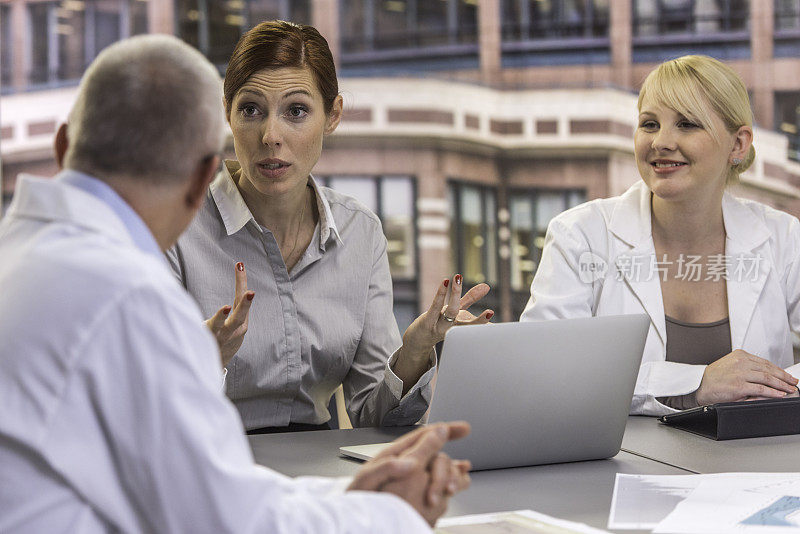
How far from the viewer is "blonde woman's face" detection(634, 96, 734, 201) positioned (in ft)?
8.80

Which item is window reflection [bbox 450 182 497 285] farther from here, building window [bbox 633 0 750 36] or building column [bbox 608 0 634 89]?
building window [bbox 633 0 750 36]

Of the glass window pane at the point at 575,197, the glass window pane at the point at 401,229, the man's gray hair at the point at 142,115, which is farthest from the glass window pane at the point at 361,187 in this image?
the man's gray hair at the point at 142,115

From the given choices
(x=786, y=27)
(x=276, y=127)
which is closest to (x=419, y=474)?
(x=276, y=127)

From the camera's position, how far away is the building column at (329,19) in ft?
22.2

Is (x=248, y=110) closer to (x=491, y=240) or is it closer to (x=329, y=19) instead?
(x=491, y=240)

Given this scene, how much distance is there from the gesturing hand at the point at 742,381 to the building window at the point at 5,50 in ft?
20.7

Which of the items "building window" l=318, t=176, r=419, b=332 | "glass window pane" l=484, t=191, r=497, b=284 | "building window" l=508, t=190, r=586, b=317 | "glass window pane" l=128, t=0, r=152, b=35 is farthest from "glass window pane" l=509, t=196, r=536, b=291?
"glass window pane" l=128, t=0, r=152, b=35

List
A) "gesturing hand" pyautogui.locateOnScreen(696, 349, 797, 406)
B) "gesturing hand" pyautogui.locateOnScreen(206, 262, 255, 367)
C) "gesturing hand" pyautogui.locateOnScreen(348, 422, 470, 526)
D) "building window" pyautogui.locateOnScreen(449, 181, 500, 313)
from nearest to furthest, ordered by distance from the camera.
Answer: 1. "gesturing hand" pyautogui.locateOnScreen(348, 422, 470, 526)
2. "gesturing hand" pyautogui.locateOnScreen(206, 262, 255, 367)
3. "gesturing hand" pyautogui.locateOnScreen(696, 349, 797, 406)
4. "building window" pyautogui.locateOnScreen(449, 181, 500, 313)

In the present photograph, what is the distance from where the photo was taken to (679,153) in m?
2.69

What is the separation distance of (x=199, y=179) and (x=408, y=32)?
592 centimetres

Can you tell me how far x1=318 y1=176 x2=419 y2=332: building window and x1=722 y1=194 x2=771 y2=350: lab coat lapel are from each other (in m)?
3.78

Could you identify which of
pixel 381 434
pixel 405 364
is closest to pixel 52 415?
pixel 381 434

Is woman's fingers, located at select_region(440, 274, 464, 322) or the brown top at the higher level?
woman's fingers, located at select_region(440, 274, 464, 322)

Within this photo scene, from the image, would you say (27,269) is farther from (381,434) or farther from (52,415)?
(381,434)
